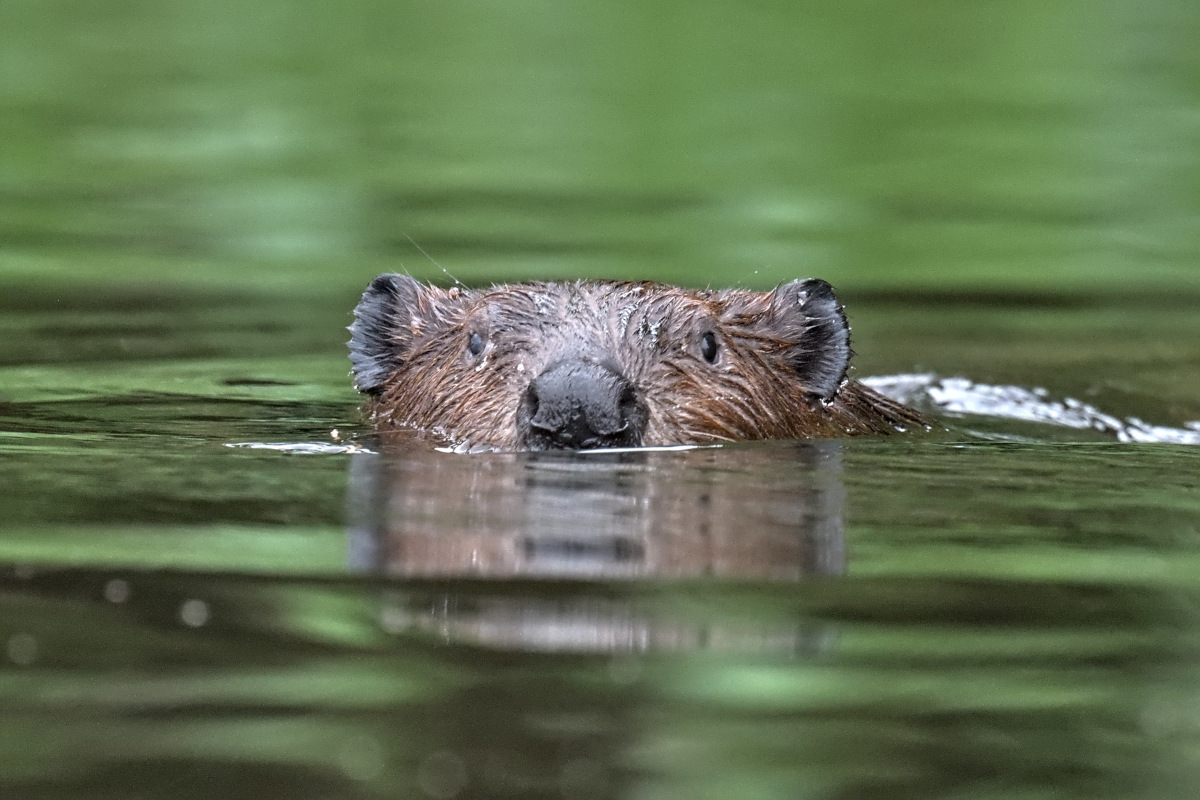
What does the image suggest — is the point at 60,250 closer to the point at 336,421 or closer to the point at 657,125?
the point at 336,421

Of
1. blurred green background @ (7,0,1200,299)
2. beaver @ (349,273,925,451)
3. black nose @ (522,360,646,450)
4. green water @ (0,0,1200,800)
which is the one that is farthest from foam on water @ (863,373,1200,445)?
black nose @ (522,360,646,450)

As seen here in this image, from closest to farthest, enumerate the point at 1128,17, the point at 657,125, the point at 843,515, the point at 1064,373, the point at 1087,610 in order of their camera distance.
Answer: the point at 1087,610
the point at 843,515
the point at 1064,373
the point at 657,125
the point at 1128,17

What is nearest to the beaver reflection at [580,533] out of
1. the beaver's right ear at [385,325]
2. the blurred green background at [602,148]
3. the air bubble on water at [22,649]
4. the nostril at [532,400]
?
the nostril at [532,400]

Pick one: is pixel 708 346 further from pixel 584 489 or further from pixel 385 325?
pixel 584 489

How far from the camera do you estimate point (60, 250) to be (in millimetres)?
11445

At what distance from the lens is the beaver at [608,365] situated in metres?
5.70

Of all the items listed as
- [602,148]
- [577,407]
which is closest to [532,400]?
[577,407]

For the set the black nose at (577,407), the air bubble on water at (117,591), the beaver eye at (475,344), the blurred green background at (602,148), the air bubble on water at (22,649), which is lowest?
the air bubble on water at (22,649)

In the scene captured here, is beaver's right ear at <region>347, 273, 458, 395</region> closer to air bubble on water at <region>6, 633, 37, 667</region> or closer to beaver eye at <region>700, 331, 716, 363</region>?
beaver eye at <region>700, 331, 716, 363</region>

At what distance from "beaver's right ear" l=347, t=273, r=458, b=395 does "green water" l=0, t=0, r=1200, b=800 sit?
0.91ft

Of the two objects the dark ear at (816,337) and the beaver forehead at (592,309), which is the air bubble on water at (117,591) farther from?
the dark ear at (816,337)

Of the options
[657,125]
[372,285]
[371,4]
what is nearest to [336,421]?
[372,285]

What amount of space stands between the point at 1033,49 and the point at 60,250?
12.0 m

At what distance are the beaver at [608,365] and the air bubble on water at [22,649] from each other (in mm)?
2279
